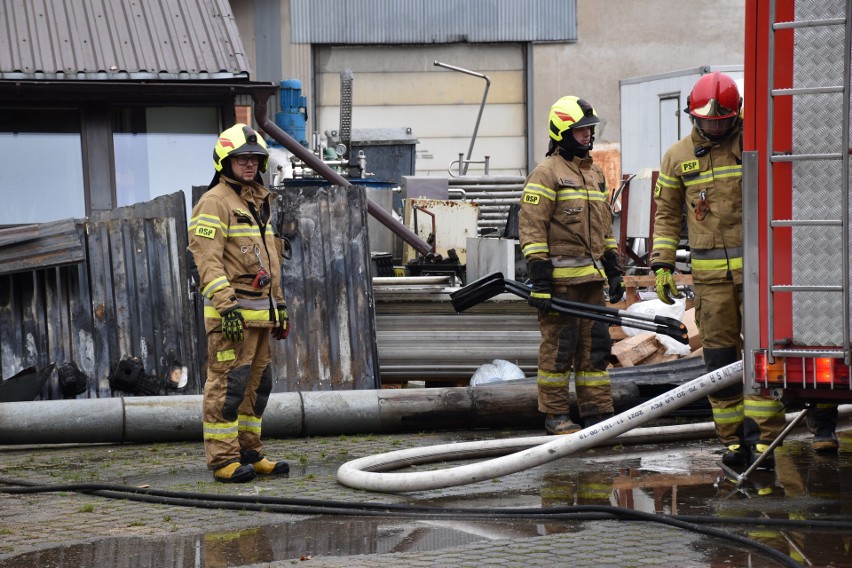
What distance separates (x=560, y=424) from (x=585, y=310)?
771 mm

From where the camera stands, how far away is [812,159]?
512cm

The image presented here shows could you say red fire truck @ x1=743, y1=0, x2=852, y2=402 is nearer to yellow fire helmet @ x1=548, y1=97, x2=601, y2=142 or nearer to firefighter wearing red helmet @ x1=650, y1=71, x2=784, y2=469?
firefighter wearing red helmet @ x1=650, y1=71, x2=784, y2=469

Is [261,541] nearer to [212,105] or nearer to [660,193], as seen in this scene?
[660,193]

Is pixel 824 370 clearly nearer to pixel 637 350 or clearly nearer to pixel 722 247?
pixel 722 247

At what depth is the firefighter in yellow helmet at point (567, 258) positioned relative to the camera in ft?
26.4

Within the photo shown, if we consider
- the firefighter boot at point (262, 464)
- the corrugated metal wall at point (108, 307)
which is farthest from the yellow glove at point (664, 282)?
the corrugated metal wall at point (108, 307)

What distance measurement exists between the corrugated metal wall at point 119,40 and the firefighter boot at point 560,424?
4373 mm

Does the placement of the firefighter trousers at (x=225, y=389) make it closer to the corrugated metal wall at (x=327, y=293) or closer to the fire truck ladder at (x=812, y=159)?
the corrugated metal wall at (x=327, y=293)

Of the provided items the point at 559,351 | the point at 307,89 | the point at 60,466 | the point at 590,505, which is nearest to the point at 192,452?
the point at 60,466

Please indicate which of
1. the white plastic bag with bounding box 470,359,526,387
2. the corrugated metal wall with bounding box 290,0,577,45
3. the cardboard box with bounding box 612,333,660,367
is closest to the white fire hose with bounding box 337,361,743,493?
the white plastic bag with bounding box 470,359,526,387

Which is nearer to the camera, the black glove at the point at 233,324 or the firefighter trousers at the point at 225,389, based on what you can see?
the black glove at the point at 233,324

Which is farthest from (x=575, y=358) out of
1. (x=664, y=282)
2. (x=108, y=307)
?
(x=108, y=307)

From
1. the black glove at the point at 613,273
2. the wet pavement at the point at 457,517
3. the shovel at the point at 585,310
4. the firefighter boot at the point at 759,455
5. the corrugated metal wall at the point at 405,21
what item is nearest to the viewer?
the wet pavement at the point at 457,517

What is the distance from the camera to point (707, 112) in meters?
6.49
